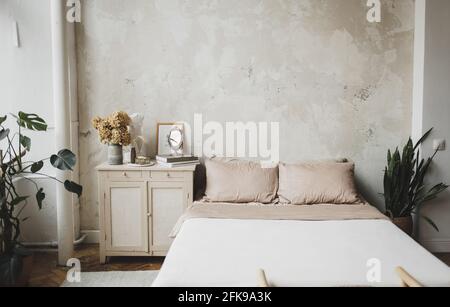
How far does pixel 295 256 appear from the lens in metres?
2.29

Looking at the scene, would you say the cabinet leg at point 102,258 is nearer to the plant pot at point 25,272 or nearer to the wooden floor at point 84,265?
the wooden floor at point 84,265

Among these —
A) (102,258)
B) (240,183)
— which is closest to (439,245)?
(240,183)

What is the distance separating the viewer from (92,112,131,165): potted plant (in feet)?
11.8

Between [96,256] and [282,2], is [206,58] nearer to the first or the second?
[282,2]

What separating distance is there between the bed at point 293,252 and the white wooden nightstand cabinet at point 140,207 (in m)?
0.42

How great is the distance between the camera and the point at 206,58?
3900 millimetres

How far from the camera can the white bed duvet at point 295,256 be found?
203 cm

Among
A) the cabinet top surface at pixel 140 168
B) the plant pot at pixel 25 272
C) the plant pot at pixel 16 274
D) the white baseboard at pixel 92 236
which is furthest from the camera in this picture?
the white baseboard at pixel 92 236

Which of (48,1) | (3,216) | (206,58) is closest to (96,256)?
(3,216)

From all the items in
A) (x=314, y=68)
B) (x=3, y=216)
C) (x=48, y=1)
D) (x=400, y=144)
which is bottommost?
(x=3, y=216)

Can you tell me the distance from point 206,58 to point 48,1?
146 centimetres

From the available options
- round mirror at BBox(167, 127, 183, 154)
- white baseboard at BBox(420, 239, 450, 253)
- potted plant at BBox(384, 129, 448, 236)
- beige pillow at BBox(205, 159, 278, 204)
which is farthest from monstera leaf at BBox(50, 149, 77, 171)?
white baseboard at BBox(420, 239, 450, 253)

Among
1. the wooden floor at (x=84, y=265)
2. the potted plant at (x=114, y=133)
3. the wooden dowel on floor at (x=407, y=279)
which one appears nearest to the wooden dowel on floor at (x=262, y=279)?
the wooden dowel on floor at (x=407, y=279)

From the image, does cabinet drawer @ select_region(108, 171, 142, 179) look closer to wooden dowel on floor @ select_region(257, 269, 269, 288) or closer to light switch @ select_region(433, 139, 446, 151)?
wooden dowel on floor @ select_region(257, 269, 269, 288)
